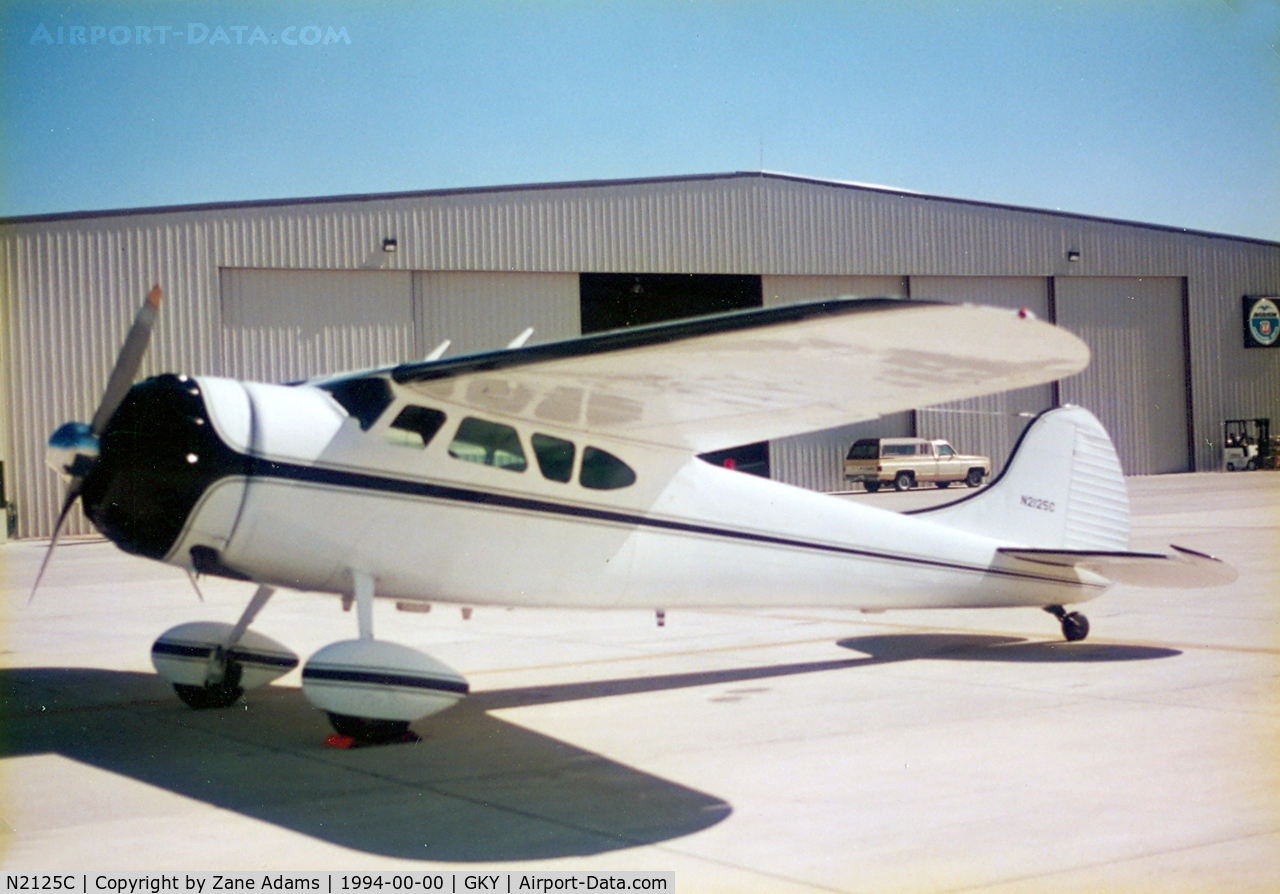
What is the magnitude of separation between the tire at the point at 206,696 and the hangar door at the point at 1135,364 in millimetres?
36865

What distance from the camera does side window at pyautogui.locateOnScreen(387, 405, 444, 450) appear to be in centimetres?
756

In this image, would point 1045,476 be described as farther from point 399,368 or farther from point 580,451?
point 399,368

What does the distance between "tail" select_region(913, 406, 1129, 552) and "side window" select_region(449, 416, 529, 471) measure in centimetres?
397

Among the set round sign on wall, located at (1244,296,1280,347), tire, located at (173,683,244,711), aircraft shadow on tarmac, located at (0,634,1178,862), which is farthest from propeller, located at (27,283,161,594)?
round sign on wall, located at (1244,296,1280,347)

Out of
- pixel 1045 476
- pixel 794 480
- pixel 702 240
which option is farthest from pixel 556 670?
pixel 794 480

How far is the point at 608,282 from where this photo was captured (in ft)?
123

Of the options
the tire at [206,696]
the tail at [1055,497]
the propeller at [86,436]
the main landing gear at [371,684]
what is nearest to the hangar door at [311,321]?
the tire at [206,696]

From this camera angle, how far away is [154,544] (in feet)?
23.1

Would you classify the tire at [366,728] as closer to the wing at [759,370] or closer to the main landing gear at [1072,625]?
the wing at [759,370]

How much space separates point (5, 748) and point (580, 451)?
12.7ft

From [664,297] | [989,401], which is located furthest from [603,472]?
[989,401]

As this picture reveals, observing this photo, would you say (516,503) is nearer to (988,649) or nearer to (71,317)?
(988,649)

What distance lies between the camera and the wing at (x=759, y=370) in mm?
5828

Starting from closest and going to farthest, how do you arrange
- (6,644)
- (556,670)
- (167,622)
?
(556,670), (6,644), (167,622)
